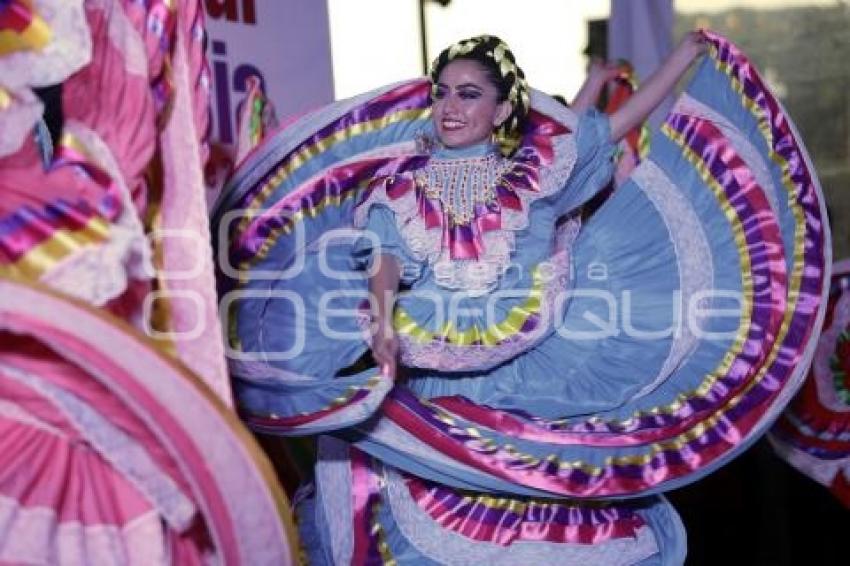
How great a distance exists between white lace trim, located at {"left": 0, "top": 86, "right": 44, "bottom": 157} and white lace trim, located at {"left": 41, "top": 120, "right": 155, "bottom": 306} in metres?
0.06

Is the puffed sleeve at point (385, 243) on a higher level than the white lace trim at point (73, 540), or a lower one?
higher

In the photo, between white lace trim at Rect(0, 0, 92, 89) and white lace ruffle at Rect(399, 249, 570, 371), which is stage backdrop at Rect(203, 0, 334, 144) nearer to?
white lace ruffle at Rect(399, 249, 570, 371)

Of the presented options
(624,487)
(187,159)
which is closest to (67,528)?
(187,159)

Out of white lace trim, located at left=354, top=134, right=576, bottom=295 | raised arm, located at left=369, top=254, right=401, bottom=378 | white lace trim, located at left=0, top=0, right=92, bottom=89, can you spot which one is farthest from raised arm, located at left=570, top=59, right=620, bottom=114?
white lace trim, located at left=0, top=0, right=92, bottom=89

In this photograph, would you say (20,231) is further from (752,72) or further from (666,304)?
(752,72)

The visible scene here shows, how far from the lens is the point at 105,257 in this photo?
4.62 ft

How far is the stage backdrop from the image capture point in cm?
333

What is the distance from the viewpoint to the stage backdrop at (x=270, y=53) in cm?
333

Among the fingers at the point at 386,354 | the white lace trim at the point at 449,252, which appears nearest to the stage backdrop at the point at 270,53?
the white lace trim at the point at 449,252

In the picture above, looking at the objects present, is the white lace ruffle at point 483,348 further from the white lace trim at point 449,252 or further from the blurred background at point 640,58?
the blurred background at point 640,58

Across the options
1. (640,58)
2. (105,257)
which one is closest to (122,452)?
(105,257)

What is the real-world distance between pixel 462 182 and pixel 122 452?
1.06 metres

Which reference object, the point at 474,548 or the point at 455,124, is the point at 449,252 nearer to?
the point at 455,124

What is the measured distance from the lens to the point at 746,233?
2.49 meters
